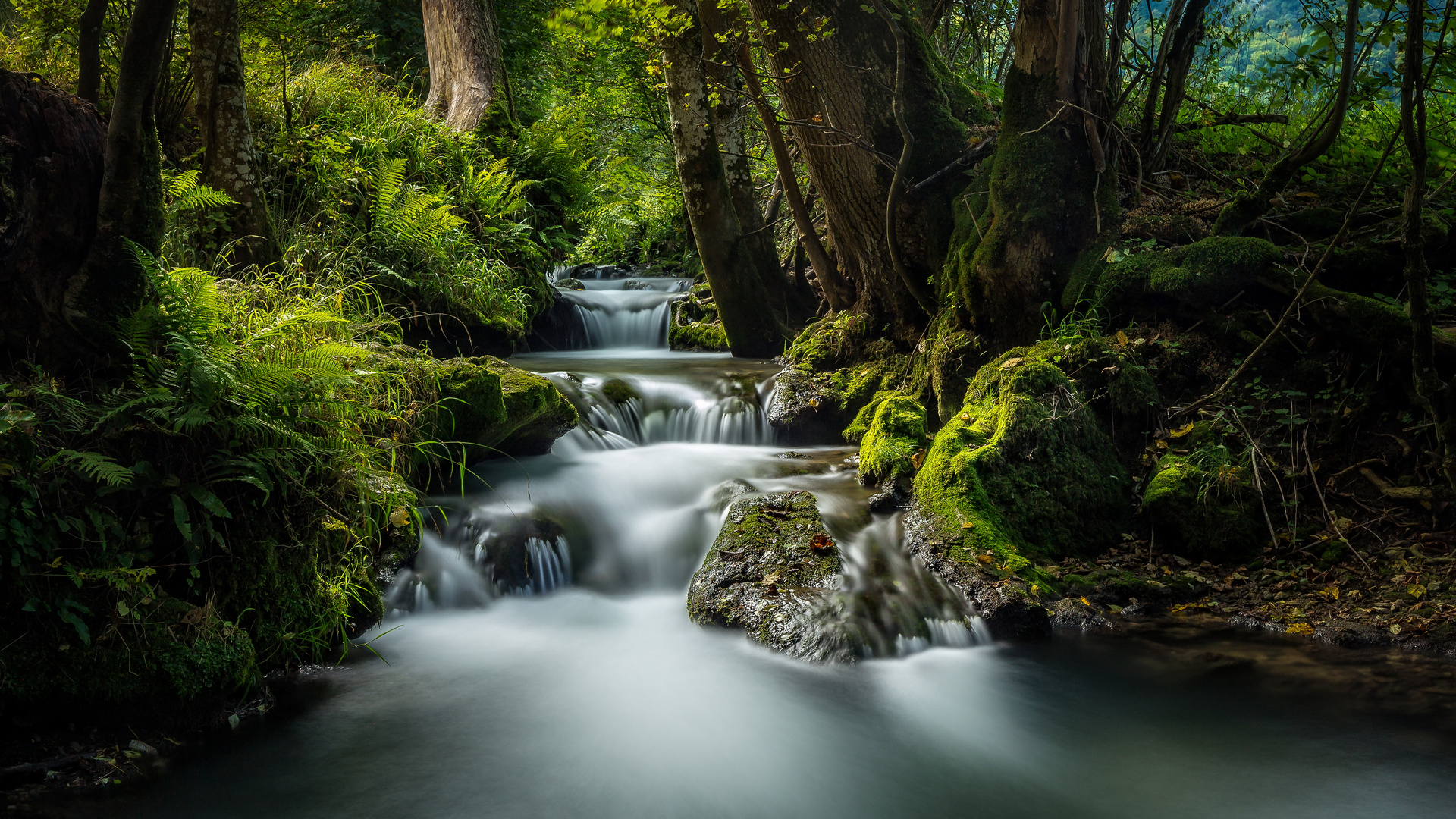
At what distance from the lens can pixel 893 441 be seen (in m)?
5.91

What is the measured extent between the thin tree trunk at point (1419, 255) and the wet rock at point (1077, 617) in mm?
1841

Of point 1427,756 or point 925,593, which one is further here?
point 925,593

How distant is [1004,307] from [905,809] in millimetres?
4274

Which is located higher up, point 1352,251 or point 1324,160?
point 1324,160

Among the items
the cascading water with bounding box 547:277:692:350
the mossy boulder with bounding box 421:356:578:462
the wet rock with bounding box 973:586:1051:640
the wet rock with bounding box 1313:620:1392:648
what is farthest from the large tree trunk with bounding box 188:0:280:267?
the wet rock with bounding box 1313:620:1392:648

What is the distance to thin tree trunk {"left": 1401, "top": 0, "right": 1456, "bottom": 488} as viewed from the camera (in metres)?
3.63

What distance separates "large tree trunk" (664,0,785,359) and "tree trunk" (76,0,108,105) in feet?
19.0

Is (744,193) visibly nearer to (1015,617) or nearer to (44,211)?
(1015,617)

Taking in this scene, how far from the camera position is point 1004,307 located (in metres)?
6.36

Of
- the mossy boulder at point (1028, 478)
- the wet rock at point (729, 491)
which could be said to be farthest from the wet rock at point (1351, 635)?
the wet rock at point (729, 491)

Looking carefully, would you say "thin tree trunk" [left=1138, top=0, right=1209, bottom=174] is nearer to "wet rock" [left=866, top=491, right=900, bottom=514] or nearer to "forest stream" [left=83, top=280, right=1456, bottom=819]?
"wet rock" [left=866, top=491, right=900, bottom=514]

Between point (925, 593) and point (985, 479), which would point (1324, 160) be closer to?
point (985, 479)

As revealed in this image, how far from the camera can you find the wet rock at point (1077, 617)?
166 inches

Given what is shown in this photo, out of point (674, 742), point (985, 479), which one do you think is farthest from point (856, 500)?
point (674, 742)
